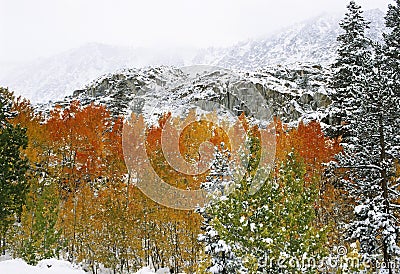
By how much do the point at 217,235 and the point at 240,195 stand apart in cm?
274

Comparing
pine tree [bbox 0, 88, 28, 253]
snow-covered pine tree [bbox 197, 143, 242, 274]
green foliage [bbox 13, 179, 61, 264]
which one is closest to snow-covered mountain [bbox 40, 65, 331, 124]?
pine tree [bbox 0, 88, 28, 253]

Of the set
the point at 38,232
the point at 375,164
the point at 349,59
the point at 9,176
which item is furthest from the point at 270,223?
the point at 9,176

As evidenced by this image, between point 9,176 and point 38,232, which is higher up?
point 9,176

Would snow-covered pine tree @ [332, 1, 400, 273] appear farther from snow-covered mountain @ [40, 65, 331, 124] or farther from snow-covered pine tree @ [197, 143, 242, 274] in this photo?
snow-covered mountain @ [40, 65, 331, 124]

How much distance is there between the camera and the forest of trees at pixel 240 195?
12.3 m

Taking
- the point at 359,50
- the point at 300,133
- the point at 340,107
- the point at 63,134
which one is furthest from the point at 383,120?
the point at 63,134

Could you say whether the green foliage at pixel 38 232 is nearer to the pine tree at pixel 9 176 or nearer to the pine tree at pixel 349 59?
the pine tree at pixel 9 176

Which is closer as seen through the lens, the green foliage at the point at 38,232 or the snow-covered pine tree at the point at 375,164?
the snow-covered pine tree at the point at 375,164

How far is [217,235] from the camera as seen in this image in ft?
48.0

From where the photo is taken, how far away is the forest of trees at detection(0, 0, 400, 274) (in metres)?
12.3

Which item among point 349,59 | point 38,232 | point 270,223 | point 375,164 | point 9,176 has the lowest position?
point 38,232

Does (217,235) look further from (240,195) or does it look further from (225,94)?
(225,94)

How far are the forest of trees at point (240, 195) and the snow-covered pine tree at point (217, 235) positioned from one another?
48mm

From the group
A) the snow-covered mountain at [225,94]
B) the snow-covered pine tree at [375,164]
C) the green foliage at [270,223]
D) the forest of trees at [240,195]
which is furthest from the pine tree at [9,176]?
the snow-covered mountain at [225,94]
